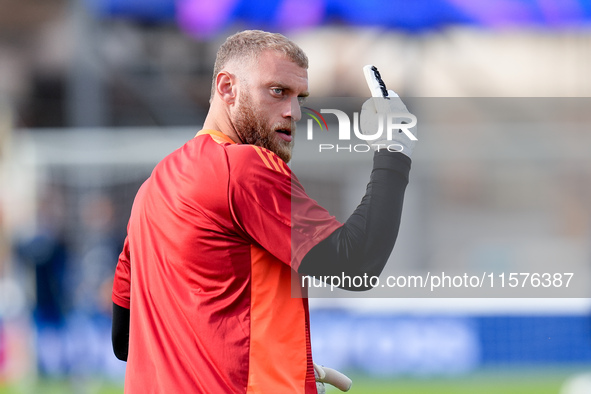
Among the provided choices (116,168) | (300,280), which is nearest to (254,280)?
(300,280)

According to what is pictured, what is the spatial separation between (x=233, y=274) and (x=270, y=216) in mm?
177

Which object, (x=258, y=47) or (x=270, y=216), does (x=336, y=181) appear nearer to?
(x=258, y=47)

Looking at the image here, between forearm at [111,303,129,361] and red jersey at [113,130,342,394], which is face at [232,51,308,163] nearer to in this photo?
red jersey at [113,130,342,394]

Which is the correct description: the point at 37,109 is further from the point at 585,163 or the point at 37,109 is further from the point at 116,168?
the point at 585,163

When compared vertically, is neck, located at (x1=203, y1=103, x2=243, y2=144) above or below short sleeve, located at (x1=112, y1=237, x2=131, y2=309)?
above

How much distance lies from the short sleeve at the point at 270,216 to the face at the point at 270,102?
0.24 m

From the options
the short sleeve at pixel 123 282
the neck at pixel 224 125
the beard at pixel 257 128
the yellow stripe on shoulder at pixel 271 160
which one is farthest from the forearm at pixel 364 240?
the short sleeve at pixel 123 282

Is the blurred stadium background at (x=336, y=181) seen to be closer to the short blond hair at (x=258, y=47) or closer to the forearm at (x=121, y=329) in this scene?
the forearm at (x=121, y=329)

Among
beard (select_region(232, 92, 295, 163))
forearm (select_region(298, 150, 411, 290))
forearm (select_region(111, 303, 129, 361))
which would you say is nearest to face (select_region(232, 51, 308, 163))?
beard (select_region(232, 92, 295, 163))

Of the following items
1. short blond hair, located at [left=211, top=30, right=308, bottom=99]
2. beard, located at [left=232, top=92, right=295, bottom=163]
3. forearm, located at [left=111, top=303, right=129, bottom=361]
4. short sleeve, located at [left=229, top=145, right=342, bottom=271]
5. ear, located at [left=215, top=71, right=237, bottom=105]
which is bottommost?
forearm, located at [left=111, top=303, right=129, bottom=361]

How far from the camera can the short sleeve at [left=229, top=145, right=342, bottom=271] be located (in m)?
Answer: 2.13

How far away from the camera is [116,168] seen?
1230 cm

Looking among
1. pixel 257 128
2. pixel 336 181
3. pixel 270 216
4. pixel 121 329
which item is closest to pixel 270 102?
pixel 257 128

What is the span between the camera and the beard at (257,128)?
2385 mm
